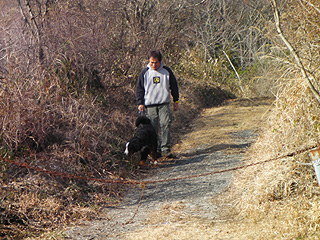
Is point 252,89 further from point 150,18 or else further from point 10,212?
point 10,212

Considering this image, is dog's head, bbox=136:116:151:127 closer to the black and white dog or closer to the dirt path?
the black and white dog

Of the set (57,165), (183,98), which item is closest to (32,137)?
(57,165)

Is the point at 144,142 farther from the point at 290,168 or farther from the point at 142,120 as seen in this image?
the point at 290,168

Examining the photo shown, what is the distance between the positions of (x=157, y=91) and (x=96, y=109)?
137cm

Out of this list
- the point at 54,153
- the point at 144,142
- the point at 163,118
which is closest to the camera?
the point at 54,153

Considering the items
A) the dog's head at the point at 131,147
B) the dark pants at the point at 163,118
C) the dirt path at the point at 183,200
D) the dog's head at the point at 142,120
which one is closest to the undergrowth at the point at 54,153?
the dog's head at the point at 131,147

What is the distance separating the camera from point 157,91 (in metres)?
8.66

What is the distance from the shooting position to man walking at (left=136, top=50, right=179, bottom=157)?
28.3ft

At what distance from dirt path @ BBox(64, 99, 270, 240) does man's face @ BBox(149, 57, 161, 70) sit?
1.95 m

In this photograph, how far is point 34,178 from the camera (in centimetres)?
620

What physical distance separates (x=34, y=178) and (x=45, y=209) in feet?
2.04

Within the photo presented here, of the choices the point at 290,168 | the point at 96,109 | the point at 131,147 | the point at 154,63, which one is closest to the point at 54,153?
the point at 131,147

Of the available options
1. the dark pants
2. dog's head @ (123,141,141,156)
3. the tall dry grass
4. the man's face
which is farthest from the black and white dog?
the tall dry grass

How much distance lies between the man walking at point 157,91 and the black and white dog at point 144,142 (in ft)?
0.83
